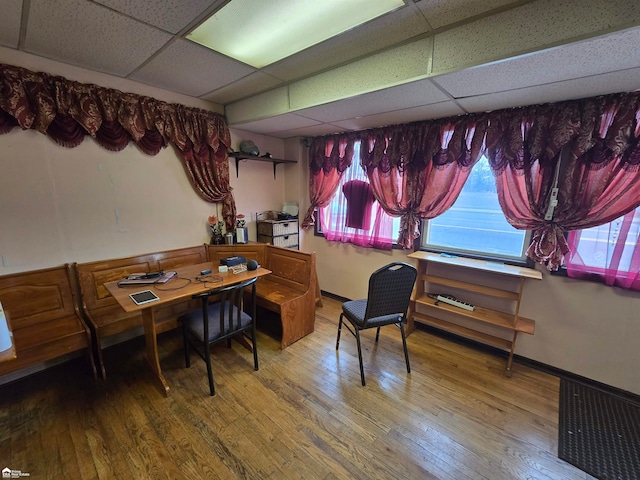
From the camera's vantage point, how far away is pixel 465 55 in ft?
4.88

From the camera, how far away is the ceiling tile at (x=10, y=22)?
1.37 metres

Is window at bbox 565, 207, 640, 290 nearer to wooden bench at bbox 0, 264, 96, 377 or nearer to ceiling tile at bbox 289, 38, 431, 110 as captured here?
ceiling tile at bbox 289, 38, 431, 110

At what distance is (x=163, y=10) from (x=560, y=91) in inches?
100

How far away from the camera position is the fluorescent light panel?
143 cm

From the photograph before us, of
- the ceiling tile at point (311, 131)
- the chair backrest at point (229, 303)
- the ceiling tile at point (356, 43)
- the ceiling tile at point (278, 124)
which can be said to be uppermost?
the ceiling tile at point (356, 43)

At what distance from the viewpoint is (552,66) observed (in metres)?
1.46

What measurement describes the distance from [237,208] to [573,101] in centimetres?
338

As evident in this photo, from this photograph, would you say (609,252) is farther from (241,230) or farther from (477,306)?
(241,230)

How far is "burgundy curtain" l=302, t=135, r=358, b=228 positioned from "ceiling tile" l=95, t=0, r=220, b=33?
2127 millimetres


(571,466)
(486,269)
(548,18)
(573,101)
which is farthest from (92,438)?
(573,101)

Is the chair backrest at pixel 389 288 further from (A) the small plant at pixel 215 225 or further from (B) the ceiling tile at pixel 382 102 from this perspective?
(A) the small plant at pixel 215 225

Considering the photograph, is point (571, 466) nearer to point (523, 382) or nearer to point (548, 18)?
point (523, 382)

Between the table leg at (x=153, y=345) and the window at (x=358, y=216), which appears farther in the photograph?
the window at (x=358, y=216)

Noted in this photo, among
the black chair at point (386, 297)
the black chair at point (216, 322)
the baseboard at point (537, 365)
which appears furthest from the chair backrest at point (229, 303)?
the baseboard at point (537, 365)
